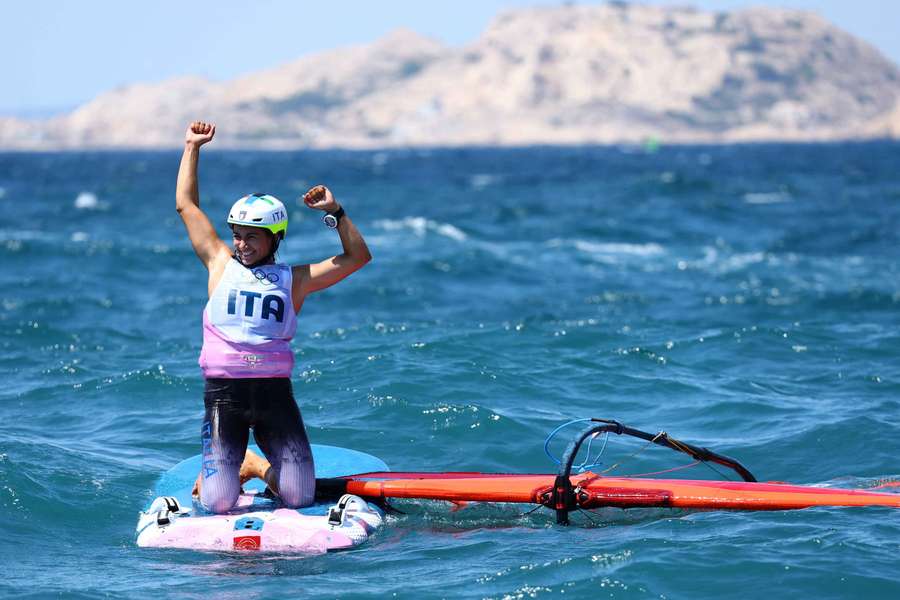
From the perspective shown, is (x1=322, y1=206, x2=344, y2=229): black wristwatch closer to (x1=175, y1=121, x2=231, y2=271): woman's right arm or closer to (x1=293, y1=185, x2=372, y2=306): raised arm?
(x1=293, y1=185, x2=372, y2=306): raised arm

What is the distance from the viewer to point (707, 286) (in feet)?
66.8

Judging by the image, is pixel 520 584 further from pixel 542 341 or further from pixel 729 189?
pixel 729 189

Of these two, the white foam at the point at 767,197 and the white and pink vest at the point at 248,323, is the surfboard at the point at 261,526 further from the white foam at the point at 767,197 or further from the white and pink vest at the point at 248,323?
the white foam at the point at 767,197

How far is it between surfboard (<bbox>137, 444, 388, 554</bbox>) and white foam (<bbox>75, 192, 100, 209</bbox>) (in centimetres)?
3584

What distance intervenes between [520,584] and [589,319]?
964cm

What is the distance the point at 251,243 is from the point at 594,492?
2441 millimetres

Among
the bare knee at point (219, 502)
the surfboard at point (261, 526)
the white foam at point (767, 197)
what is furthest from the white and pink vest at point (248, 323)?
the white foam at point (767, 197)

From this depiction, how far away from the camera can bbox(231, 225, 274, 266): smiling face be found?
257 inches

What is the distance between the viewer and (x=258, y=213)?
6461 mm

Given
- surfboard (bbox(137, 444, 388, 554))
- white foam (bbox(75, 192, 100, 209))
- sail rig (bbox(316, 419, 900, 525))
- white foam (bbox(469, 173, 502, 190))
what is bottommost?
surfboard (bbox(137, 444, 388, 554))

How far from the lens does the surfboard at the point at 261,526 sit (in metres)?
6.62

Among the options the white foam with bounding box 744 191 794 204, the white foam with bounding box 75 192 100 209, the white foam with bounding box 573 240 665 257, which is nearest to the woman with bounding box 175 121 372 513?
the white foam with bounding box 573 240 665 257

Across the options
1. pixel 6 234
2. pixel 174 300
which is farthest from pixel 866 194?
pixel 174 300

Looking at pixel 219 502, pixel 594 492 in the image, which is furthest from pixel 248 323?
pixel 594 492
